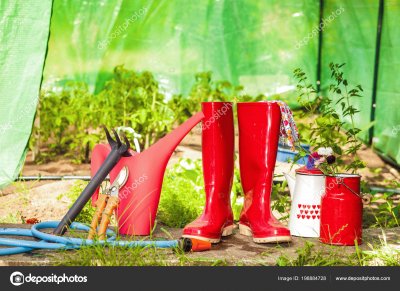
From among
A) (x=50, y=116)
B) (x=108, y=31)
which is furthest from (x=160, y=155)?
(x=108, y=31)

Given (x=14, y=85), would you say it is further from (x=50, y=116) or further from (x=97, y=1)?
(x=97, y=1)

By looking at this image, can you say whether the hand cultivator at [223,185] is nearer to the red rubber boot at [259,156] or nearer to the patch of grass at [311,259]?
the red rubber boot at [259,156]

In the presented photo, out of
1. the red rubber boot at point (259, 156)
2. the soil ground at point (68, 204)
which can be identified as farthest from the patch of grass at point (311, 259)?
the red rubber boot at point (259, 156)

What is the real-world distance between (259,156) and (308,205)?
0.32m

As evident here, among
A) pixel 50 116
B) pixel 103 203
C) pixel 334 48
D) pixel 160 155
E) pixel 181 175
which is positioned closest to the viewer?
pixel 103 203

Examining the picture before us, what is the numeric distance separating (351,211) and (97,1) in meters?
4.18

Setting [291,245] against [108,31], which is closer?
[291,245]

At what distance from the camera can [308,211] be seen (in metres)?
2.87

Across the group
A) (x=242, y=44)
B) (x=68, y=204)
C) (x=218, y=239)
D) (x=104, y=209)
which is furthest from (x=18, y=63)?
(x=242, y=44)

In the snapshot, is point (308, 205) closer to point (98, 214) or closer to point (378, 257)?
point (378, 257)

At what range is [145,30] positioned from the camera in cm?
645

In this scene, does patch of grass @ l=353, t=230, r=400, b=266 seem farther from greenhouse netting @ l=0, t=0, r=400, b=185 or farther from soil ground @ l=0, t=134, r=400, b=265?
greenhouse netting @ l=0, t=0, r=400, b=185

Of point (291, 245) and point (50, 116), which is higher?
point (50, 116)

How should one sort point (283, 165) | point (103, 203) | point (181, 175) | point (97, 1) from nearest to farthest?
point (103, 203), point (181, 175), point (283, 165), point (97, 1)
